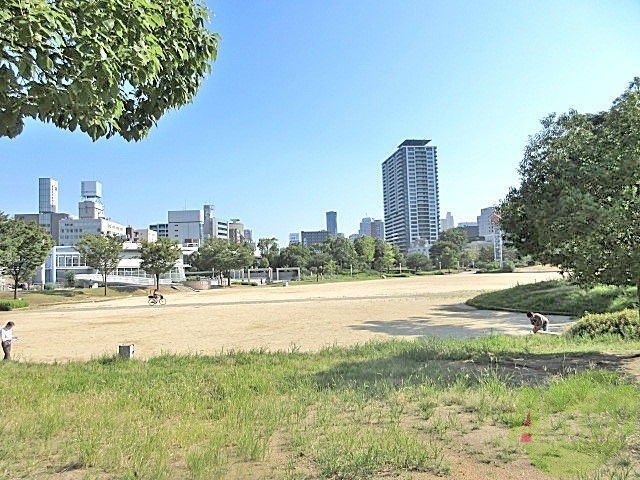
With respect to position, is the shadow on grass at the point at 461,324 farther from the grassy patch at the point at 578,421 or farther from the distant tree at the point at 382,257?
the distant tree at the point at 382,257

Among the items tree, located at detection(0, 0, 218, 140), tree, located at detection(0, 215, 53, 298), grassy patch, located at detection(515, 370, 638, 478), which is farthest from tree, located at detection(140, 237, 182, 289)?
tree, located at detection(0, 0, 218, 140)

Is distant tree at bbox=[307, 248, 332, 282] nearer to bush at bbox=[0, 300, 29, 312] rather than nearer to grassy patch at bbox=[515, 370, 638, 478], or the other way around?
bush at bbox=[0, 300, 29, 312]

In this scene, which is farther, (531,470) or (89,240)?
(89,240)

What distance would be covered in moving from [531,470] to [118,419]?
13.6 ft

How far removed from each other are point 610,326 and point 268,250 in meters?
114

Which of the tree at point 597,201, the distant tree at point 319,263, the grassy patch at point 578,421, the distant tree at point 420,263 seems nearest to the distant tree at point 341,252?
the distant tree at point 319,263

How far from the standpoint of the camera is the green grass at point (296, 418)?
3.86 metres

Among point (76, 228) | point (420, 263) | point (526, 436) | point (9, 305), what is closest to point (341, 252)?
point (420, 263)

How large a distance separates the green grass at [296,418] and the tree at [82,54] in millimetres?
2699

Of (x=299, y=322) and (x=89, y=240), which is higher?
(x=89, y=240)

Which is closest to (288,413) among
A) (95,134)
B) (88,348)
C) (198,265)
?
(95,134)

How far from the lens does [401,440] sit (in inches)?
166

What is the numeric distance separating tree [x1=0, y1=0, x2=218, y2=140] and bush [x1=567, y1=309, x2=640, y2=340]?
1307 centimetres

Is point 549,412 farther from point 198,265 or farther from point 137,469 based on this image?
point 198,265
